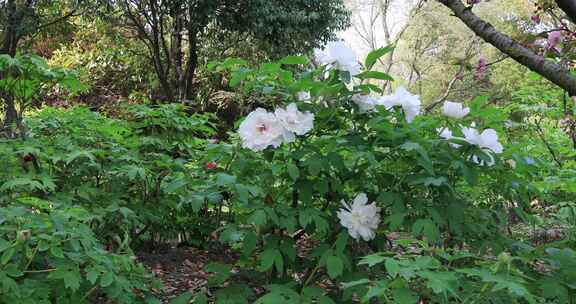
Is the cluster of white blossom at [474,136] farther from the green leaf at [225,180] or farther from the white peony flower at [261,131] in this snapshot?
the green leaf at [225,180]

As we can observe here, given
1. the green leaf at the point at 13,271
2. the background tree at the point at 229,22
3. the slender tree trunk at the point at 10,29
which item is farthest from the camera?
the background tree at the point at 229,22

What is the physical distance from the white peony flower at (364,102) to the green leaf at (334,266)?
52 centimetres

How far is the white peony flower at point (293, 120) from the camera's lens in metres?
1.75

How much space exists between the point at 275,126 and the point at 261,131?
0.18 feet

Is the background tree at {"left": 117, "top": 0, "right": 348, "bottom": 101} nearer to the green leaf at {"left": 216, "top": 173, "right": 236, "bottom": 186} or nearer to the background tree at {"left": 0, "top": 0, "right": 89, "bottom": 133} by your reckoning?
the background tree at {"left": 0, "top": 0, "right": 89, "bottom": 133}

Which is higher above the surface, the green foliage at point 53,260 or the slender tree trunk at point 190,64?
the slender tree trunk at point 190,64

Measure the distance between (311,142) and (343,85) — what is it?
26 centimetres

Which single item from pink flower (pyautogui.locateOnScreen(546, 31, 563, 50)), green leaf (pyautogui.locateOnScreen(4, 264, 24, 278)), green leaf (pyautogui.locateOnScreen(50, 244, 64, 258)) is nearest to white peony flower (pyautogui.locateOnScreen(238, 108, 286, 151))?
green leaf (pyautogui.locateOnScreen(50, 244, 64, 258))

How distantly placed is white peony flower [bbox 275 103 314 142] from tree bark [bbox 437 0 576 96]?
557 millimetres

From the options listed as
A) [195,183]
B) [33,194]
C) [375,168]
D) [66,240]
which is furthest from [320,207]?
[33,194]

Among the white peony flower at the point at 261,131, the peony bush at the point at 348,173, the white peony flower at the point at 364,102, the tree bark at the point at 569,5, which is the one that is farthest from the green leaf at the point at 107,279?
the tree bark at the point at 569,5

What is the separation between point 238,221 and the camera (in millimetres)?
2084

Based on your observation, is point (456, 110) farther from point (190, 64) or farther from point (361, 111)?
point (190, 64)

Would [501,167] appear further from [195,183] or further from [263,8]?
[263,8]
